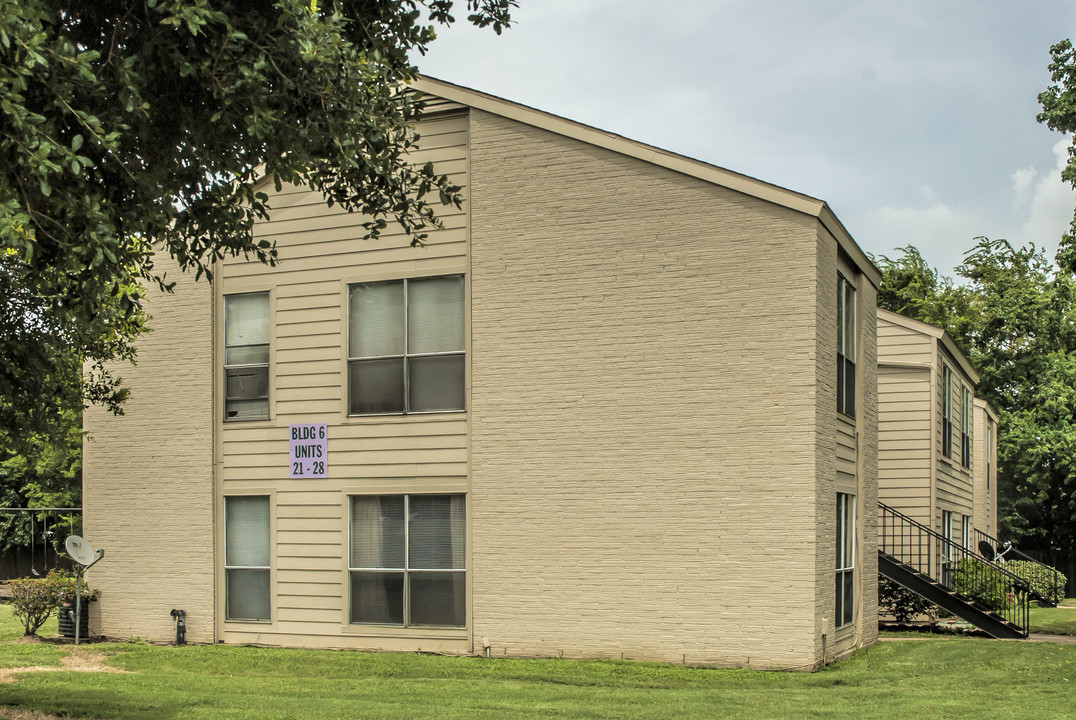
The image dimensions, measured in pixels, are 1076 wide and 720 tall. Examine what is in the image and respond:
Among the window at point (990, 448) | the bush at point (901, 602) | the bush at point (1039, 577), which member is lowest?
the bush at point (1039, 577)

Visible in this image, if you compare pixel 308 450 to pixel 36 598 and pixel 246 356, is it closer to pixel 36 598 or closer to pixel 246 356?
pixel 246 356

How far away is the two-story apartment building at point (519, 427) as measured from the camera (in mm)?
14883

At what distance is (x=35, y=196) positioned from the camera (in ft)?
25.7

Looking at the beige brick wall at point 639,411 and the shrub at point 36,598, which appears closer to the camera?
the beige brick wall at point 639,411

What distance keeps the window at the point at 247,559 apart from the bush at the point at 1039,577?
21.1m

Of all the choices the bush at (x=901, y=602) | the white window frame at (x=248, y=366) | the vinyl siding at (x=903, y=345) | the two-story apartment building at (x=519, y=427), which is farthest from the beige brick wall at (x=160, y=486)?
the vinyl siding at (x=903, y=345)

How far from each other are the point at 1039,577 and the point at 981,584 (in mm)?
11539

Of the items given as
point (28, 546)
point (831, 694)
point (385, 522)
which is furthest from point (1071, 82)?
point (28, 546)

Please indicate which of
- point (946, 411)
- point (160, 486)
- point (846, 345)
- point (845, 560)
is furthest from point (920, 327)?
point (160, 486)

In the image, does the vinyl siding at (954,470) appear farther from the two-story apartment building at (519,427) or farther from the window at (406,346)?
the window at (406,346)

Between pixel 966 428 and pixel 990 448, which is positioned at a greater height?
pixel 966 428

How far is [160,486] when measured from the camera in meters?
18.1

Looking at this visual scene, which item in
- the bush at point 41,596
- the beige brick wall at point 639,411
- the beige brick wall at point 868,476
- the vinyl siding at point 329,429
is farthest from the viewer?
the bush at point 41,596

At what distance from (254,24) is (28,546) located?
3358cm
